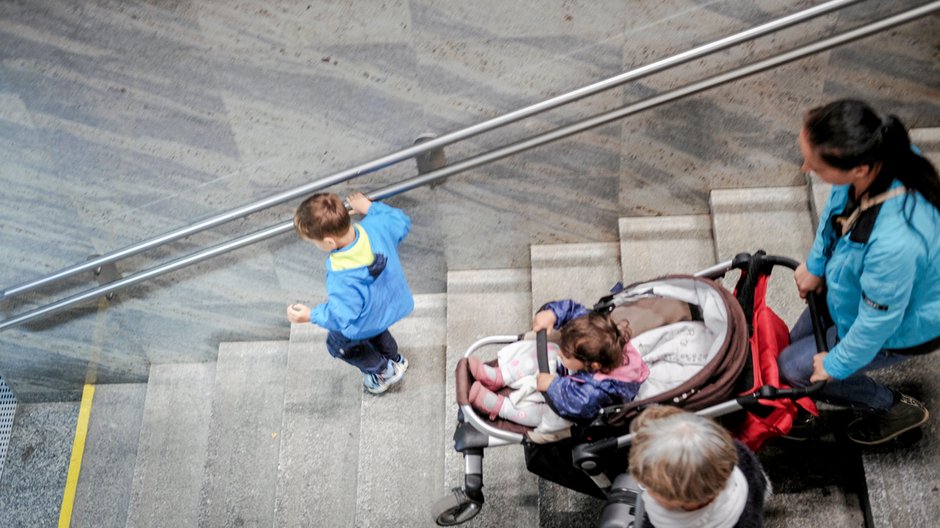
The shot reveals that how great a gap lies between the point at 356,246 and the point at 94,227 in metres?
1.57

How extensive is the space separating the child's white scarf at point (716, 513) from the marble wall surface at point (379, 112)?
73.9 inches

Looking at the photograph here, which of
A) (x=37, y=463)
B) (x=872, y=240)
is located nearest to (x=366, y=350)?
(x=872, y=240)

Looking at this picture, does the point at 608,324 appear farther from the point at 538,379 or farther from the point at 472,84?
the point at 472,84

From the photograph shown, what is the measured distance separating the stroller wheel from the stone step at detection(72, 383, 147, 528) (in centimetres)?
243

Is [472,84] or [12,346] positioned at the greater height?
[472,84]

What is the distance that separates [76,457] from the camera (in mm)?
5172

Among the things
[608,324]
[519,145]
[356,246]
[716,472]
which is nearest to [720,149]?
[519,145]

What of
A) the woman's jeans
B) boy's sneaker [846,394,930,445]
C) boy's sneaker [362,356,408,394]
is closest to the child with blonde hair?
the woman's jeans

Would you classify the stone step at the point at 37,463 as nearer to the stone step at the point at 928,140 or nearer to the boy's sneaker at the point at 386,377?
the boy's sneaker at the point at 386,377

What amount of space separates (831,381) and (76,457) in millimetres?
4228

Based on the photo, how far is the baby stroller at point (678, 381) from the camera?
9.39 feet

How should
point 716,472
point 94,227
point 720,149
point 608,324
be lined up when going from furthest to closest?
point 94,227 → point 720,149 → point 608,324 → point 716,472

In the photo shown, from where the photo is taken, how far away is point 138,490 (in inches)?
191

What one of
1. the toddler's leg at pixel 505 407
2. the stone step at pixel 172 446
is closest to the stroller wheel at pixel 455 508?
the toddler's leg at pixel 505 407
